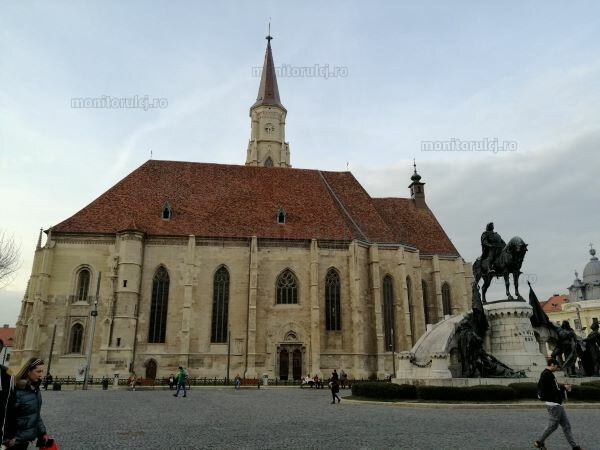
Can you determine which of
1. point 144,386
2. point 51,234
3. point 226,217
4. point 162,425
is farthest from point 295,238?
point 162,425

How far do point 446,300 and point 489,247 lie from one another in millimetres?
20209

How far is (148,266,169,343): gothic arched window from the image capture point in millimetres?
31875

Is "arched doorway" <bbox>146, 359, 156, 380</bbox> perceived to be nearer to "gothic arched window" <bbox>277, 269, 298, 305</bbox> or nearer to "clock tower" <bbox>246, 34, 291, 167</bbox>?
"gothic arched window" <bbox>277, 269, 298, 305</bbox>

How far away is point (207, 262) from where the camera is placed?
111 feet

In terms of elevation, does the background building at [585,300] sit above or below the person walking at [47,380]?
above

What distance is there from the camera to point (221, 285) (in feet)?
111

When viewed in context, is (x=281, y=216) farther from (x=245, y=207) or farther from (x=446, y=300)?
(x=446, y=300)

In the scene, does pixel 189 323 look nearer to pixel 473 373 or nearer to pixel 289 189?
pixel 289 189

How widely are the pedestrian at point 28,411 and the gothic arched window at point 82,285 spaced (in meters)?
29.7

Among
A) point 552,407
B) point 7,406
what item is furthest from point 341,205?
point 7,406

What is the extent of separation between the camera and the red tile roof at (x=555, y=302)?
74800mm

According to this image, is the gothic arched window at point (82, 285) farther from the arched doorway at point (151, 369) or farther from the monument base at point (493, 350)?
the monument base at point (493, 350)

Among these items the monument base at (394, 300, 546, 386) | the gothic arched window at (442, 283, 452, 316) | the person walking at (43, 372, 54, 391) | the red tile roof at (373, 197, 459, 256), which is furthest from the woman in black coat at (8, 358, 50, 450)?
the gothic arched window at (442, 283, 452, 316)

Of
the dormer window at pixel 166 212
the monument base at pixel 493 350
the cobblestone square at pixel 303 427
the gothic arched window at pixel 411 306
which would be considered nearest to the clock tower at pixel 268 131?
the dormer window at pixel 166 212
